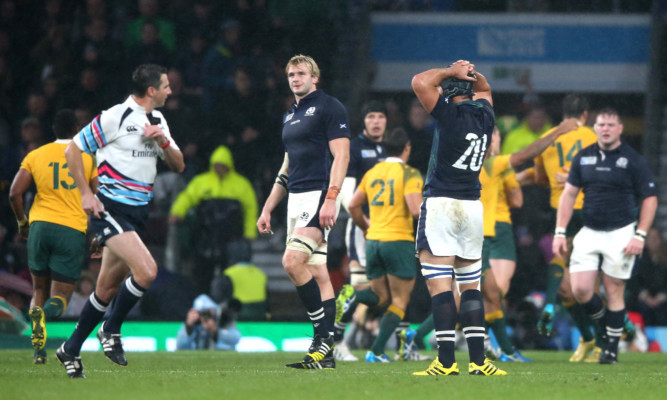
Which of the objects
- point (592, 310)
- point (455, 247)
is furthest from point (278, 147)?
point (455, 247)

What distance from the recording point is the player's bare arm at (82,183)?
737cm

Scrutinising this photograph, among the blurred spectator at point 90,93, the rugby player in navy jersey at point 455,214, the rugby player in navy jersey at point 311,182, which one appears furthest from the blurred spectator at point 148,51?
the rugby player in navy jersey at point 455,214

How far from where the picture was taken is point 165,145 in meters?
7.96

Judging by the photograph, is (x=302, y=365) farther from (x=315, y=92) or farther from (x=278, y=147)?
(x=278, y=147)

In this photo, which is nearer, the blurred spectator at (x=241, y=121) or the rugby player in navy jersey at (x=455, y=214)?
the rugby player in navy jersey at (x=455, y=214)

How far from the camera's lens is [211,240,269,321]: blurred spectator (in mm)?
14195

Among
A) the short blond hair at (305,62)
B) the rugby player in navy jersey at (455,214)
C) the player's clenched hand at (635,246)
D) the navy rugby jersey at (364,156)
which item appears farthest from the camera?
the navy rugby jersey at (364,156)

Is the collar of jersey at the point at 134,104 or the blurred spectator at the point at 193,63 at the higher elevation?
the blurred spectator at the point at 193,63

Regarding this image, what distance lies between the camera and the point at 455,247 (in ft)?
24.6

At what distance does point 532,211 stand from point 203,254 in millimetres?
5156

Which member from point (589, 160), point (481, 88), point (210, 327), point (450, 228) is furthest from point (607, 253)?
point (210, 327)

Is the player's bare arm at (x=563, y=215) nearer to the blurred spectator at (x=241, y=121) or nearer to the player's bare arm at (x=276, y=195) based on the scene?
the player's bare arm at (x=276, y=195)

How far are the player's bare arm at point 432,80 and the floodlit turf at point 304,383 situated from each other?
76.6 inches

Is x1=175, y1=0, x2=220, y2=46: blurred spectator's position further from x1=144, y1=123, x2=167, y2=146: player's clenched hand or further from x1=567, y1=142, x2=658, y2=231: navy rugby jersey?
x1=144, y1=123, x2=167, y2=146: player's clenched hand
